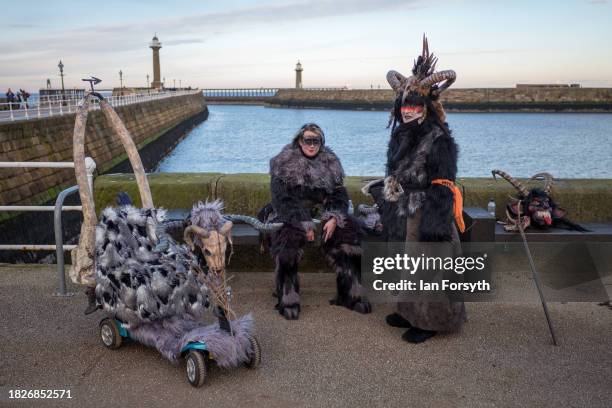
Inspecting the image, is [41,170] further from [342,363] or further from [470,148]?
[470,148]

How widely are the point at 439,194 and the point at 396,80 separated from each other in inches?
35.6

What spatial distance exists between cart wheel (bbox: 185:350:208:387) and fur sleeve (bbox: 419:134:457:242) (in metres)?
1.75

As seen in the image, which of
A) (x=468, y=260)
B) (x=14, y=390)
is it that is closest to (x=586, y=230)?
(x=468, y=260)

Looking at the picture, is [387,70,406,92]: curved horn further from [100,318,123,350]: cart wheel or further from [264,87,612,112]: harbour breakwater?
[264,87,612,112]: harbour breakwater

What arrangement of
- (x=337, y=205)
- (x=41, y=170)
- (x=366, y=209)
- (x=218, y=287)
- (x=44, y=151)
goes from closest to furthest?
(x=218, y=287) → (x=337, y=205) → (x=366, y=209) → (x=41, y=170) → (x=44, y=151)

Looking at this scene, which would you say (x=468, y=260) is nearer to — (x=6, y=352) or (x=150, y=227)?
(x=150, y=227)

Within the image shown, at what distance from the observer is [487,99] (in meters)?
104

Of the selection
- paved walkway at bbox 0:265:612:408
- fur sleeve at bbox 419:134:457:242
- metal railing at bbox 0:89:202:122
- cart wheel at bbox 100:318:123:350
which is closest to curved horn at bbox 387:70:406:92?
fur sleeve at bbox 419:134:457:242

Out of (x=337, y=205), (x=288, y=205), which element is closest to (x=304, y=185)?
(x=288, y=205)

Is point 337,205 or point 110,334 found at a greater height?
point 337,205

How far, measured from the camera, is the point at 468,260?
17.0 feet

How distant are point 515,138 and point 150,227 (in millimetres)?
63170

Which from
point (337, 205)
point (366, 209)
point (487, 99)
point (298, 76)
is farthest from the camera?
point (298, 76)

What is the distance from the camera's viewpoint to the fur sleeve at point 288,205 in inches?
192
